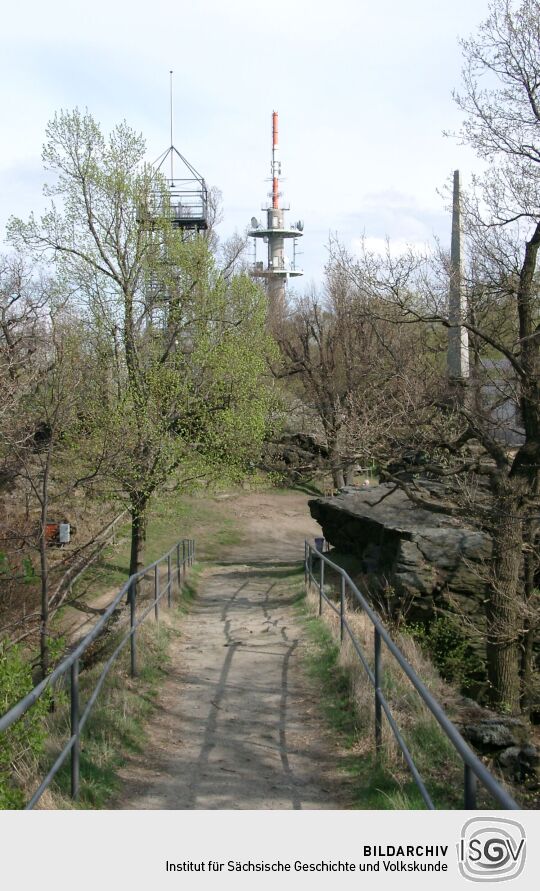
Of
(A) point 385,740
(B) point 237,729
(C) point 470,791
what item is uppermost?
(C) point 470,791

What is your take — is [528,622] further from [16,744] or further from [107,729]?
[16,744]

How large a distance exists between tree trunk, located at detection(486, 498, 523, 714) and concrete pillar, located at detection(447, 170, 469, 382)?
8.33 ft

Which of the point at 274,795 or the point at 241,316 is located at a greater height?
the point at 241,316

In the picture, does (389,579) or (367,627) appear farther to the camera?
(389,579)

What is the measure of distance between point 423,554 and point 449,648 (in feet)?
5.74

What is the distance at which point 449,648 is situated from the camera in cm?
1599

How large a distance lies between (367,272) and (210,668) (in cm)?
852

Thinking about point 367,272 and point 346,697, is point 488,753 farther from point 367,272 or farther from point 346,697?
point 367,272

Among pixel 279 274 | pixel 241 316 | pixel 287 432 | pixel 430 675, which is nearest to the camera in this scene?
pixel 430 675

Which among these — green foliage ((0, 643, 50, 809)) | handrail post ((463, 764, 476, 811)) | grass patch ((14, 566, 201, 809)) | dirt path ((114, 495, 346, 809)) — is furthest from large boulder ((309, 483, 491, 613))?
handrail post ((463, 764, 476, 811))

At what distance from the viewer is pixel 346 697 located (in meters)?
8.26

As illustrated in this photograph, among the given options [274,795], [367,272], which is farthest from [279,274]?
[274,795]
